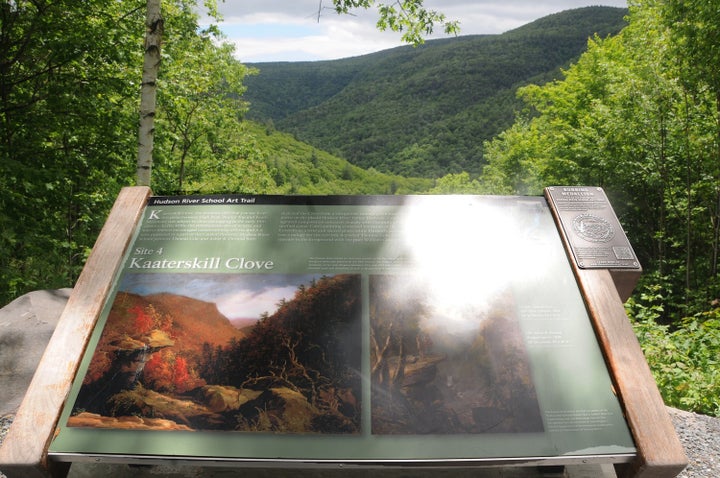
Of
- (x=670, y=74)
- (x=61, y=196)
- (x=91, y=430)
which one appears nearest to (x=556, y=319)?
(x=91, y=430)

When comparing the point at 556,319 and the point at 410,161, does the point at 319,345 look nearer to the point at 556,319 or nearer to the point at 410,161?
the point at 556,319

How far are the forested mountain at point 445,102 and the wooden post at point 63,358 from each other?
92.8 m

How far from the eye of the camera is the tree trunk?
5.35 m

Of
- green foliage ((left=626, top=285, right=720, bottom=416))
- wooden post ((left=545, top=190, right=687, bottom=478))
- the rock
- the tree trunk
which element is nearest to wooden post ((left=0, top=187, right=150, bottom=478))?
the rock

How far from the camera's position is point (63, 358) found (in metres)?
2.41

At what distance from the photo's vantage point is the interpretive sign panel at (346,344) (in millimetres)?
2211

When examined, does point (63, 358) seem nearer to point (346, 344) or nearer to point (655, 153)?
point (346, 344)

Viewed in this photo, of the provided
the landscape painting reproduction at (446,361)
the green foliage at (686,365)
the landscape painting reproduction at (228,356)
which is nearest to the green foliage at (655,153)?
the green foliage at (686,365)

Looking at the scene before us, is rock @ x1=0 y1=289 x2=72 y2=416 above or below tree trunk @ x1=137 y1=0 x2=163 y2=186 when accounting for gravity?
below

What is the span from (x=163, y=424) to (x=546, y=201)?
2.45 meters

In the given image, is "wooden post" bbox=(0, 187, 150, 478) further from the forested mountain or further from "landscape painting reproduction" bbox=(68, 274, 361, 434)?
the forested mountain

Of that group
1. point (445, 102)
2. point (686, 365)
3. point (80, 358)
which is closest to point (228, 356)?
point (80, 358)

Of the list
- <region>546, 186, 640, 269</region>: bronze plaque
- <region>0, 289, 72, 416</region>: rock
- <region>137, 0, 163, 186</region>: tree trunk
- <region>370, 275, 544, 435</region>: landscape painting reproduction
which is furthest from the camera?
<region>137, 0, 163, 186</region>: tree trunk

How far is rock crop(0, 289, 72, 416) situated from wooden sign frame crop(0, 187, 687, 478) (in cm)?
141
